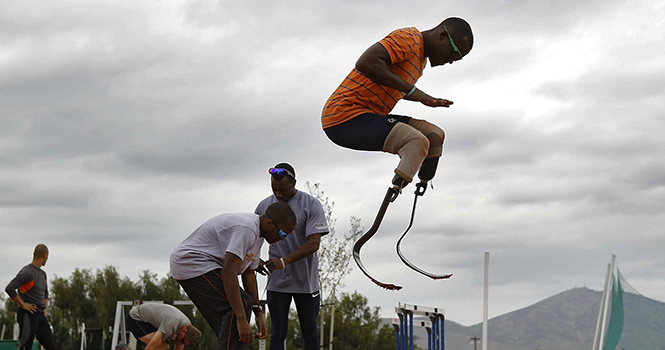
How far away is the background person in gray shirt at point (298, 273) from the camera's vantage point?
476cm

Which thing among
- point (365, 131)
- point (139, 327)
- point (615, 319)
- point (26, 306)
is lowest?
point (139, 327)

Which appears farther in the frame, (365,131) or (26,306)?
(26,306)

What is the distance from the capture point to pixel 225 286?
4066 millimetres

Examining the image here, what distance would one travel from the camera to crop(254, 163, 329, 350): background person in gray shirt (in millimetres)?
4758

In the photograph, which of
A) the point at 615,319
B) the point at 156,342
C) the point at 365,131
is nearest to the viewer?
the point at 365,131

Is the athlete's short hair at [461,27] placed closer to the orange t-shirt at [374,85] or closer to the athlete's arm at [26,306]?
the orange t-shirt at [374,85]

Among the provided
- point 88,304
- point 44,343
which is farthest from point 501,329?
point 44,343

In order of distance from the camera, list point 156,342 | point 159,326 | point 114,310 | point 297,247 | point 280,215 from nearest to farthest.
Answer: point 280,215
point 297,247
point 156,342
point 159,326
point 114,310

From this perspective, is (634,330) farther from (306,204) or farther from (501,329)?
(501,329)

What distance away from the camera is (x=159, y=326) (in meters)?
6.22

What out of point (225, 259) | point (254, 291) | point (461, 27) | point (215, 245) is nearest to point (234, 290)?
point (225, 259)

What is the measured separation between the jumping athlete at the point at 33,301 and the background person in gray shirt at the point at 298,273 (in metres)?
5.57

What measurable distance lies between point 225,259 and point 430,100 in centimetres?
152

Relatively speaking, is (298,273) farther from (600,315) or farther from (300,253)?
(600,315)
